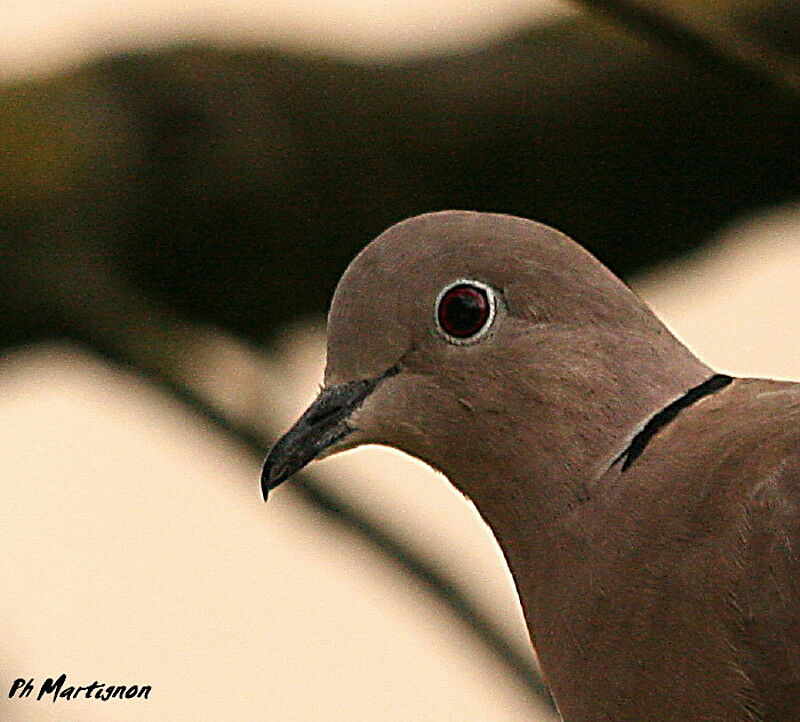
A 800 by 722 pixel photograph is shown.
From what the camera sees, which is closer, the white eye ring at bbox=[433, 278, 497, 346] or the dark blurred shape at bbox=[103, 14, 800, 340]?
the white eye ring at bbox=[433, 278, 497, 346]

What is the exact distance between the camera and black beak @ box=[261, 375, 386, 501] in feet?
3.33

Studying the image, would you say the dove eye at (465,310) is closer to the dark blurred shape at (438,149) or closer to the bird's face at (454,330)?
the bird's face at (454,330)

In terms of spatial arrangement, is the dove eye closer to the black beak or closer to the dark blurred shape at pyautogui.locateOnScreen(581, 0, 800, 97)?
the black beak

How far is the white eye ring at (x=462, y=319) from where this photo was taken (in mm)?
1000

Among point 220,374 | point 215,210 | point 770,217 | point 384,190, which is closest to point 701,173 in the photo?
point 770,217

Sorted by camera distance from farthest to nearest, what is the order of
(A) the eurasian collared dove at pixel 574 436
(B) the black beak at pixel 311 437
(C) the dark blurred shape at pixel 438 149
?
1. (C) the dark blurred shape at pixel 438 149
2. (B) the black beak at pixel 311 437
3. (A) the eurasian collared dove at pixel 574 436

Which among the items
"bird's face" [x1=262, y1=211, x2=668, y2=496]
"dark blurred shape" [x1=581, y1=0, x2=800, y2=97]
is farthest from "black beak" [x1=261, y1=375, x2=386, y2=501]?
"dark blurred shape" [x1=581, y1=0, x2=800, y2=97]

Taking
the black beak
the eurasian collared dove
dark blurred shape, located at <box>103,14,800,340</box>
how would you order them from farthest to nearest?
dark blurred shape, located at <box>103,14,800,340</box> → the black beak → the eurasian collared dove

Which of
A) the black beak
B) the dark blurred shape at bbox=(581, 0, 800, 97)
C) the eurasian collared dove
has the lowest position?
the black beak

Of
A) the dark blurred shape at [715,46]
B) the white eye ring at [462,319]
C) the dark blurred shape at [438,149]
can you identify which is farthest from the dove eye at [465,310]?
the dark blurred shape at [438,149]

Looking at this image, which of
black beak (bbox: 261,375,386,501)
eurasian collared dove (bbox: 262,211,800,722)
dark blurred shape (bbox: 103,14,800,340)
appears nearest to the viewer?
eurasian collared dove (bbox: 262,211,800,722)

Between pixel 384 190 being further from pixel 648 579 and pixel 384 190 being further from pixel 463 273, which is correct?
pixel 648 579

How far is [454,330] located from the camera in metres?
1.02

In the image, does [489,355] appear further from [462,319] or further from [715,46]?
[715,46]
